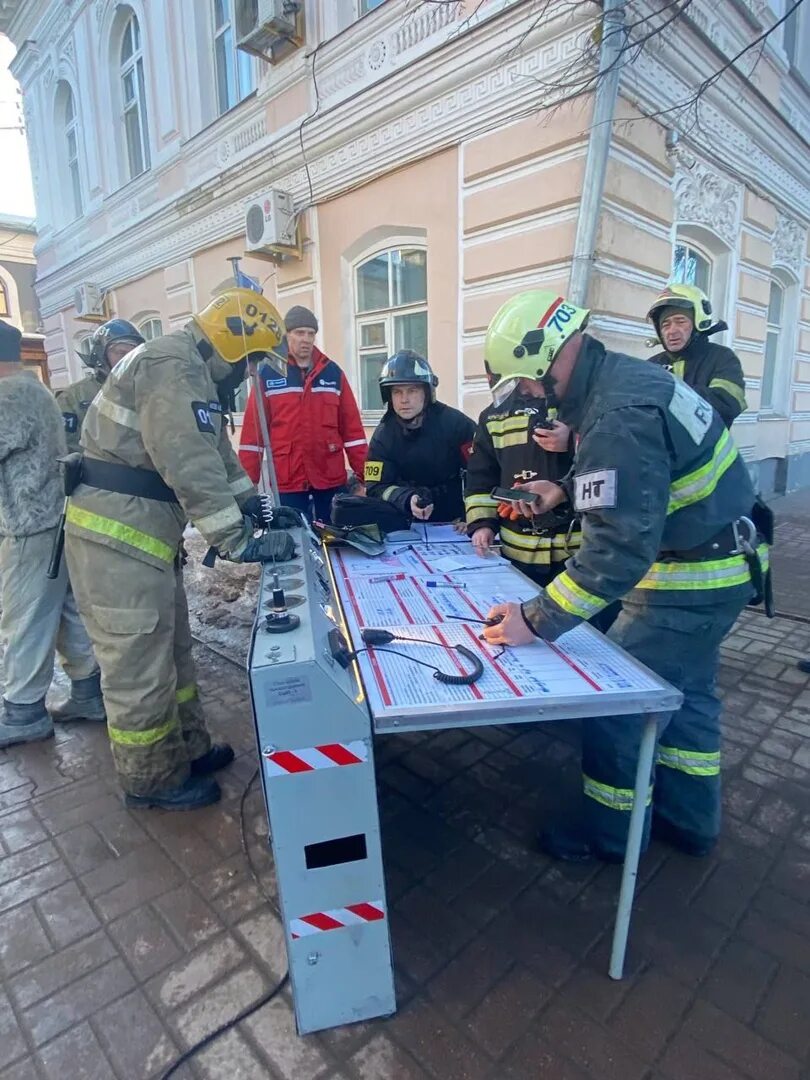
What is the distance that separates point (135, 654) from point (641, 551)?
186cm

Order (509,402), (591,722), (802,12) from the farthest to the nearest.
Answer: (802,12), (509,402), (591,722)

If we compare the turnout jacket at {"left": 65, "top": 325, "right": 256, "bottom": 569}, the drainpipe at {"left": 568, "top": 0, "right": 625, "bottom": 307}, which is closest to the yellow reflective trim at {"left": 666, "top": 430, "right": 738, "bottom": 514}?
the turnout jacket at {"left": 65, "top": 325, "right": 256, "bottom": 569}

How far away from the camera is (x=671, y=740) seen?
2.11 meters

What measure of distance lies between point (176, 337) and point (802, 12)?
9732 mm

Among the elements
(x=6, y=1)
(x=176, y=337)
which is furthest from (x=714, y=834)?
(x=6, y=1)

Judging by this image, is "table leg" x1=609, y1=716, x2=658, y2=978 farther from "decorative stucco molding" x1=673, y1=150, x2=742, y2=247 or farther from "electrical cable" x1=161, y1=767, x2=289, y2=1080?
"decorative stucco molding" x1=673, y1=150, x2=742, y2=247

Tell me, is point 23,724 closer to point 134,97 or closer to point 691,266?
point 691,266

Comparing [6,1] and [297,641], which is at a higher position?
[6,1]

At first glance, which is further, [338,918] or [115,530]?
[115,530]

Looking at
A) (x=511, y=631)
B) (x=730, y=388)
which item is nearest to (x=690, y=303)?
(x=730, y=388)

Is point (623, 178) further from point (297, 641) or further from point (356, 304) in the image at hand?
point (297, 641)

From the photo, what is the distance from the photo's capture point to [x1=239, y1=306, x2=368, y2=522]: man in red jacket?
13.6 ft

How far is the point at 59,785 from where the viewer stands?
273 cm

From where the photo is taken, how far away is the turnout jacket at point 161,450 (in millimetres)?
2117
